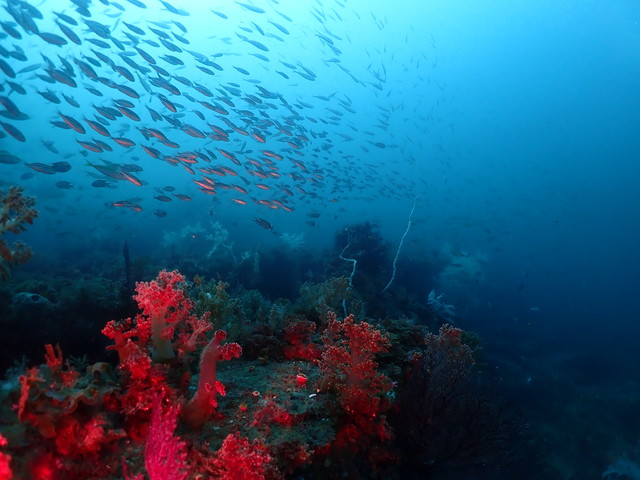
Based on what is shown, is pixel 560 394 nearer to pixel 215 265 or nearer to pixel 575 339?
pixel 575 339

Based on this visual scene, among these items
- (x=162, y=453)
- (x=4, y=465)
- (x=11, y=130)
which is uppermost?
(x=162, y=453)

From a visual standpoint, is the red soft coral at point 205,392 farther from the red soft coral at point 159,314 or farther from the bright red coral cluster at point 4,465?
the bright red coral cluster at point 4,465

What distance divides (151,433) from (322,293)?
5.33 meters

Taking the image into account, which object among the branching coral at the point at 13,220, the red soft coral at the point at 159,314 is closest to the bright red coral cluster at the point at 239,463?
the red soft coral at the point at 159,314

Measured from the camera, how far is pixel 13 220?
412 centimetres

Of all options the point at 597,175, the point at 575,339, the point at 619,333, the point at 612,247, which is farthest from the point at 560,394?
the point at 597,175

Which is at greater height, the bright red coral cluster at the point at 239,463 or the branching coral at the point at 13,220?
the bright red coral cluster at the point at 239,463

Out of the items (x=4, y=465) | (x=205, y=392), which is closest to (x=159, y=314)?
(x=205, y=392)

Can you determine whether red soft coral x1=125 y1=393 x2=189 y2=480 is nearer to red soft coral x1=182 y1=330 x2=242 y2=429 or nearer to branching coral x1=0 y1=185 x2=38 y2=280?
red soft coral x1=182 y1=330 x2=242 y2=429

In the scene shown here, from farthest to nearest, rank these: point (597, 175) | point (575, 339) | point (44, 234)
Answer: point (597, 175) → point (44, 234) → point (575, 339)

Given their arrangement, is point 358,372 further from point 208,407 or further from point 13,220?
point 13,220

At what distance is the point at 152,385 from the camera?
3367 millimetres

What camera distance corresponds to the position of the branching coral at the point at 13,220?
4.07m

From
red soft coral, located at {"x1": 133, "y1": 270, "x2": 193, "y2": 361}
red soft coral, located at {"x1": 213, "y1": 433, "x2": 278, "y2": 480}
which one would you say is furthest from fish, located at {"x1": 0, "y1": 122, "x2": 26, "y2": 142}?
red soft coral, located at {"x1": 213, "y1": 433, "x2": 278, "y2": 480}
